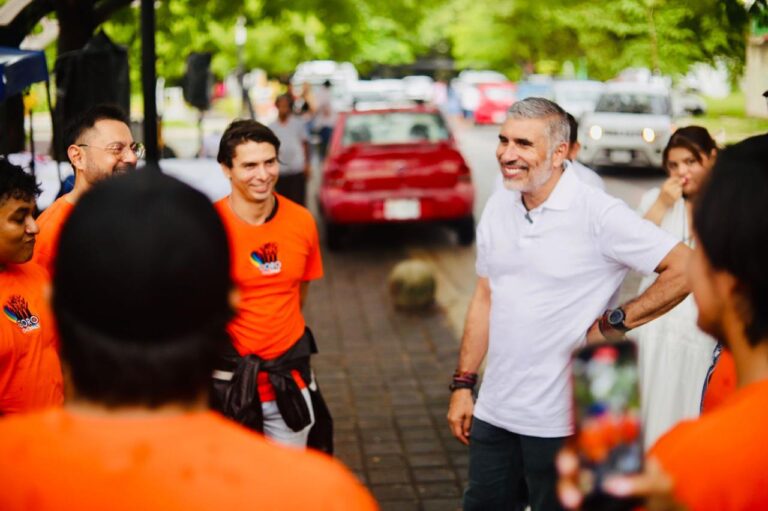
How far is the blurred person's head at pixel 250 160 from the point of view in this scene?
14.1 ft

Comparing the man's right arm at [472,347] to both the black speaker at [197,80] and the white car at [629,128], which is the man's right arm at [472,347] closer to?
the black speaker at [197,80]

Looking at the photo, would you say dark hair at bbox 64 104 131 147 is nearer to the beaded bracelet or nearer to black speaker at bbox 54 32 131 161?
the beaded bracelet

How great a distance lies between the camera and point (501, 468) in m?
3.88

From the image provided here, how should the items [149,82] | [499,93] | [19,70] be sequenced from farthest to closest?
1. [499,93]
2. [149,82]
3. [19,70]

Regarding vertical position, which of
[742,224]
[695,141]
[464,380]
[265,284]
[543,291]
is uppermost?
[742,224]

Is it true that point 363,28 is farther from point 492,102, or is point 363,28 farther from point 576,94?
point 492,102

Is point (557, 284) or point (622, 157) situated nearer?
point (557, 284)

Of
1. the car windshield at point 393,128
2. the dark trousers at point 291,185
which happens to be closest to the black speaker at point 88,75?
the dark trousers at point 291,185

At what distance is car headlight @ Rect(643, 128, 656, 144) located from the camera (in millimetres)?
20625

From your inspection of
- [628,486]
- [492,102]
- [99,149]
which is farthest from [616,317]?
[492,102]

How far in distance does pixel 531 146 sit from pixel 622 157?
1779 centimetres

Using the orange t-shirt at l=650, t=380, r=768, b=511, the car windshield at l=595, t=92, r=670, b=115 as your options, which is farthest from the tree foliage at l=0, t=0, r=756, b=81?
the orange t-shirt at l=650, t=380, r=768, b=511

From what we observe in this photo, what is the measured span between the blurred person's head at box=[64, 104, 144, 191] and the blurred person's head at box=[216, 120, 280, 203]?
0.43 m

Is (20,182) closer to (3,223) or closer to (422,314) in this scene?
(3,223)
